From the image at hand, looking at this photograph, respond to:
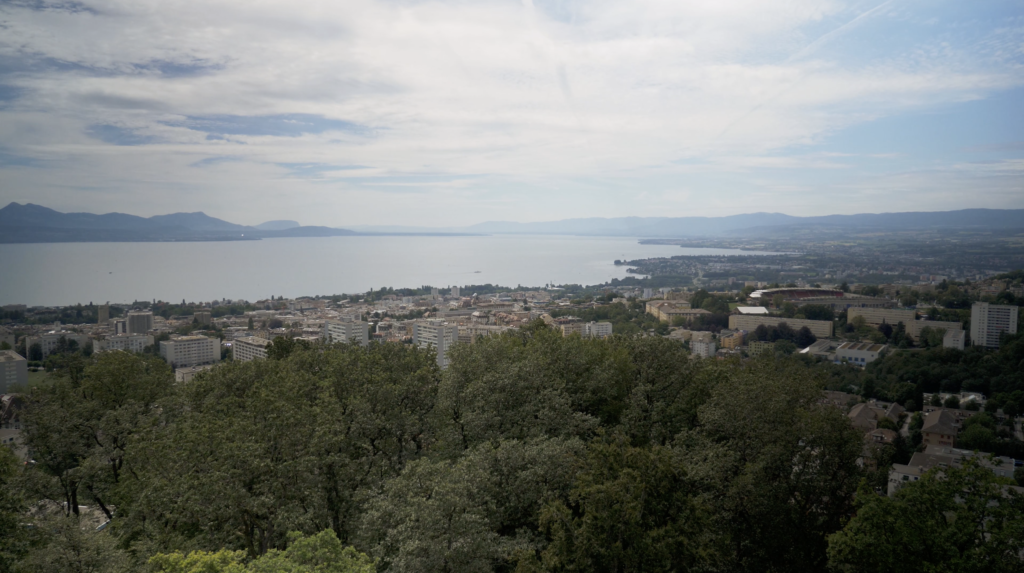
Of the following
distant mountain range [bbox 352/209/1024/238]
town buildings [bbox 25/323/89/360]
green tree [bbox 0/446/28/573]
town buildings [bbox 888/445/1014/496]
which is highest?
distant mountain range [bbox 352/209/1024/238]

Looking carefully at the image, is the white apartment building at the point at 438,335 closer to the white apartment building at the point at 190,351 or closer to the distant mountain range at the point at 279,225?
the white apartment building at the point at 190,351

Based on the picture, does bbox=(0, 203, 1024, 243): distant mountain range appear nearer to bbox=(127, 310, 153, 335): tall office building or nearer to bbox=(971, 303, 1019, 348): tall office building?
bbox=(127, 310, 153, 335): tall office building

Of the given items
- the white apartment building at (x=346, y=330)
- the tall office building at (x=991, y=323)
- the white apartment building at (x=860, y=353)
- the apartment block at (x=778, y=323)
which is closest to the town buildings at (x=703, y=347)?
the white apartment building at (x=860, y=353)

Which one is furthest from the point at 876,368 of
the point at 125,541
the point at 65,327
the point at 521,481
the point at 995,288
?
the point at 65,327

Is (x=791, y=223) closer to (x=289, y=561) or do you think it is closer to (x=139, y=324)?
(x=139, y=324)

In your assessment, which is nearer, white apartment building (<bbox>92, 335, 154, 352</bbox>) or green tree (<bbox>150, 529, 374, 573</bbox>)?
green tree (<bbox>150, 529, 374, 573</bbox>)

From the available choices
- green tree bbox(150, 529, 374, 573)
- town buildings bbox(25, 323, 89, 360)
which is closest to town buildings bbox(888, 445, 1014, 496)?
green tree bbox(150, 529, 374, 573)
